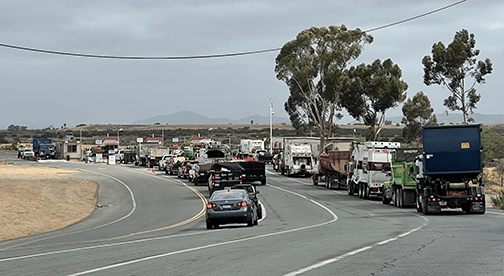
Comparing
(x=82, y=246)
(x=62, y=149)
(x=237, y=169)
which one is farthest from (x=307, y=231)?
(x=62, y=149)

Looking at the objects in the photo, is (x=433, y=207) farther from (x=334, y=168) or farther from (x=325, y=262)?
(x=334, y=168)

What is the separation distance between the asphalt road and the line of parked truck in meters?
0.79

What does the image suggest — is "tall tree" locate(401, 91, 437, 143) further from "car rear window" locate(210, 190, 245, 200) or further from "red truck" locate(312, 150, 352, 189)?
"car rear window" locate(210, 190, 245, 200)

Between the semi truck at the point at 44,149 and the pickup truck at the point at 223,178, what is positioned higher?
the semi truck at the point at 44,149

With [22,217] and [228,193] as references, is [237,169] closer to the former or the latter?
[22,217]

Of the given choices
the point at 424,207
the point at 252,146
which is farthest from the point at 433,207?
the point at 252,146

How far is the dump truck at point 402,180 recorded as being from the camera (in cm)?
2891

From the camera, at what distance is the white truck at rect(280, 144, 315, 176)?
5759 cm

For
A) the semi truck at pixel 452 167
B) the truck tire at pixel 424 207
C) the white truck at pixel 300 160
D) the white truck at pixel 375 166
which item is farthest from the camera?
the white truck at pixel 300 160

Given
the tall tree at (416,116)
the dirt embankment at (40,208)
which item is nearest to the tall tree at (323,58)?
the tall tree at (416,116)

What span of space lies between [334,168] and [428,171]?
17959 mm

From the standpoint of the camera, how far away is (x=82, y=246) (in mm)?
17406

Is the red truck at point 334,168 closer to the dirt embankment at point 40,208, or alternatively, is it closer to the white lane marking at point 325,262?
the dirt embankment at point 40,208

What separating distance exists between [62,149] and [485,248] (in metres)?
98.8
